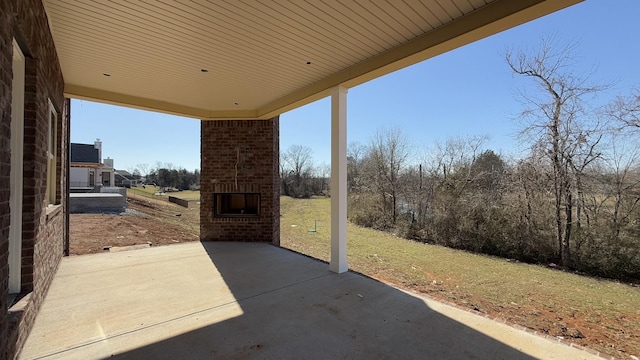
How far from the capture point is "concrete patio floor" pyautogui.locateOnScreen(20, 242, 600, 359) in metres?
2.01

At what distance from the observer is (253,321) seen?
8.01 feet

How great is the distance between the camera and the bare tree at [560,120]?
21.7 ft

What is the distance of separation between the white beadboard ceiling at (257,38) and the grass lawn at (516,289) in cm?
277

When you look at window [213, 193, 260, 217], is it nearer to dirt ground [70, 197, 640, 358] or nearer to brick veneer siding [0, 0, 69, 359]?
dirt ground [70, 197, 640, 358]

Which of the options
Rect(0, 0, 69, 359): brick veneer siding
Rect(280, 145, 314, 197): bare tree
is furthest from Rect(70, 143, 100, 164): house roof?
Rect(0, 0, 69, 359): brick veneer siding

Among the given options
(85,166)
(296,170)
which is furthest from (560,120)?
(85,166)

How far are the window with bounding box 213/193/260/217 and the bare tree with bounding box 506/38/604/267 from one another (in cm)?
704

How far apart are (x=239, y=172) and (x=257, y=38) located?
3449 millimetres

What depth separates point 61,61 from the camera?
→ 11.3 ft

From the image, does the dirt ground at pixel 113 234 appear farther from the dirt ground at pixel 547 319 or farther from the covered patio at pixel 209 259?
the covered patio at pixel 209 259

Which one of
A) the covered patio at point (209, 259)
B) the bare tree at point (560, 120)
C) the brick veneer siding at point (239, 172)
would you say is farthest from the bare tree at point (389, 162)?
the covered patio at point (209, 259)

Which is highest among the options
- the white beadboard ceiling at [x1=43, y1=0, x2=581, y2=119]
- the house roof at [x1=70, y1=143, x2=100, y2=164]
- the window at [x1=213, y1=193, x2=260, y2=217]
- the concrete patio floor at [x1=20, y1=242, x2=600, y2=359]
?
the house roof at [x1=70, y1=143, x2=100, y2=164]

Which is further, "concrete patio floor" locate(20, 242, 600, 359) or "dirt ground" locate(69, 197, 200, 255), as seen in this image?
"dirt ground" locate(69, 197, 200, 255)

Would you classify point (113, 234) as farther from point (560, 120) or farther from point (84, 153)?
point (84, 153)
